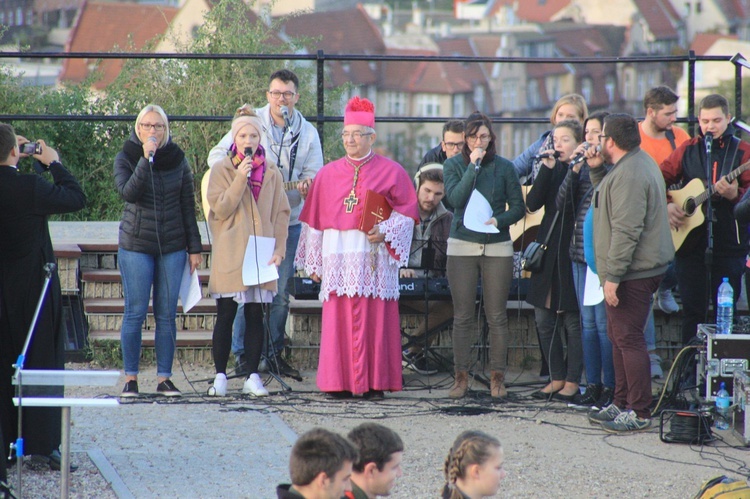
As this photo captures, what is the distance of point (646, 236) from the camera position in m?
6.88

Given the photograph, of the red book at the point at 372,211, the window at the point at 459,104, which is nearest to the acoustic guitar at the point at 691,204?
the red book at the point at 372,211

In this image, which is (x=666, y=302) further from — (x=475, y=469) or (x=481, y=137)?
(x=475, y=469)

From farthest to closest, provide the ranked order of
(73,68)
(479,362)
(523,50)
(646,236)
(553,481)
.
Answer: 1. (523,50)
2. (73,68)
3. (479,362)
4. (646,236)
5. (553,481)

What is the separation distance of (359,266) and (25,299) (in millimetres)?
2523

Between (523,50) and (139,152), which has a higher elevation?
(523,50)

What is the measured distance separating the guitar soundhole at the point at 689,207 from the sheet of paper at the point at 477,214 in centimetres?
132

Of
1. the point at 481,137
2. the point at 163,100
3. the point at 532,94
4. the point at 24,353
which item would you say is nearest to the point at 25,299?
the point at 24,353

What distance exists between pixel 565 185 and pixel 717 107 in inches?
45.8

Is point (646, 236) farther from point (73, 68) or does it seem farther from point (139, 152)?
point (73, 68)

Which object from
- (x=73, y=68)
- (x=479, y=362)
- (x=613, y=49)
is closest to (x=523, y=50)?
(x=613, y=49)

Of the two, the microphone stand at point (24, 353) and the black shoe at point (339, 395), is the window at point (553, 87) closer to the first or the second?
the black shoe at point (339, 395)

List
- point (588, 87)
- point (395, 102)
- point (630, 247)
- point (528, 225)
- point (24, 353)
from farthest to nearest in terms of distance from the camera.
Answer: point (588, 87), point (395, 102), point (528, 225), point (630, 247), point (24, 353)

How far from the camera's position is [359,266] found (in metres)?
7.78

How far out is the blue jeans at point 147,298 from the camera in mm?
7480
